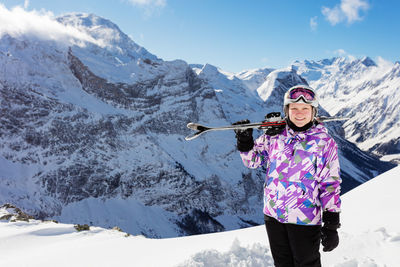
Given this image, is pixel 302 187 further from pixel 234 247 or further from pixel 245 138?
pixel 234 247

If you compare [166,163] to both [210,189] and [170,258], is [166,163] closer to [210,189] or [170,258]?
[210,189]

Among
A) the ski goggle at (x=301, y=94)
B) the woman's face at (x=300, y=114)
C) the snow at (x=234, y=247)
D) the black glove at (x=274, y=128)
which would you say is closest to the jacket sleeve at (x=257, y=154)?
the black glove at (x=274, y=128)

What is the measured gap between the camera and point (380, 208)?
255 inches

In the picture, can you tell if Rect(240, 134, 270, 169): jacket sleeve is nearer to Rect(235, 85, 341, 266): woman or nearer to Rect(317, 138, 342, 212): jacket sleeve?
Rect(235, 85, 341, 266): woman

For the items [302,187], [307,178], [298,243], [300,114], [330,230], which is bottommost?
[298,243]

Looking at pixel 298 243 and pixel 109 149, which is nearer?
pixel 298 243

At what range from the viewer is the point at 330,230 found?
3.63m

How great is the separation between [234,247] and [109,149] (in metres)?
114

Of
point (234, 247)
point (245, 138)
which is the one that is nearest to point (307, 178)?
point (245, 138)

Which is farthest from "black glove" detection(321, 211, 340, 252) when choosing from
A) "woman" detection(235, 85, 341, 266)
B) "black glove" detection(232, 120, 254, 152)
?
"black glove" detection(232, 120, 254, 152)

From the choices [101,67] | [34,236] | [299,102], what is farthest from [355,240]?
[101,67]

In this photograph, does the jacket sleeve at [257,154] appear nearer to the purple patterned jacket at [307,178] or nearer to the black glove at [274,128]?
the black glove at [274,128]

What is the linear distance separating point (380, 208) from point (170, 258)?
507 cm

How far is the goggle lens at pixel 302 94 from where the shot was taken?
3.88m
